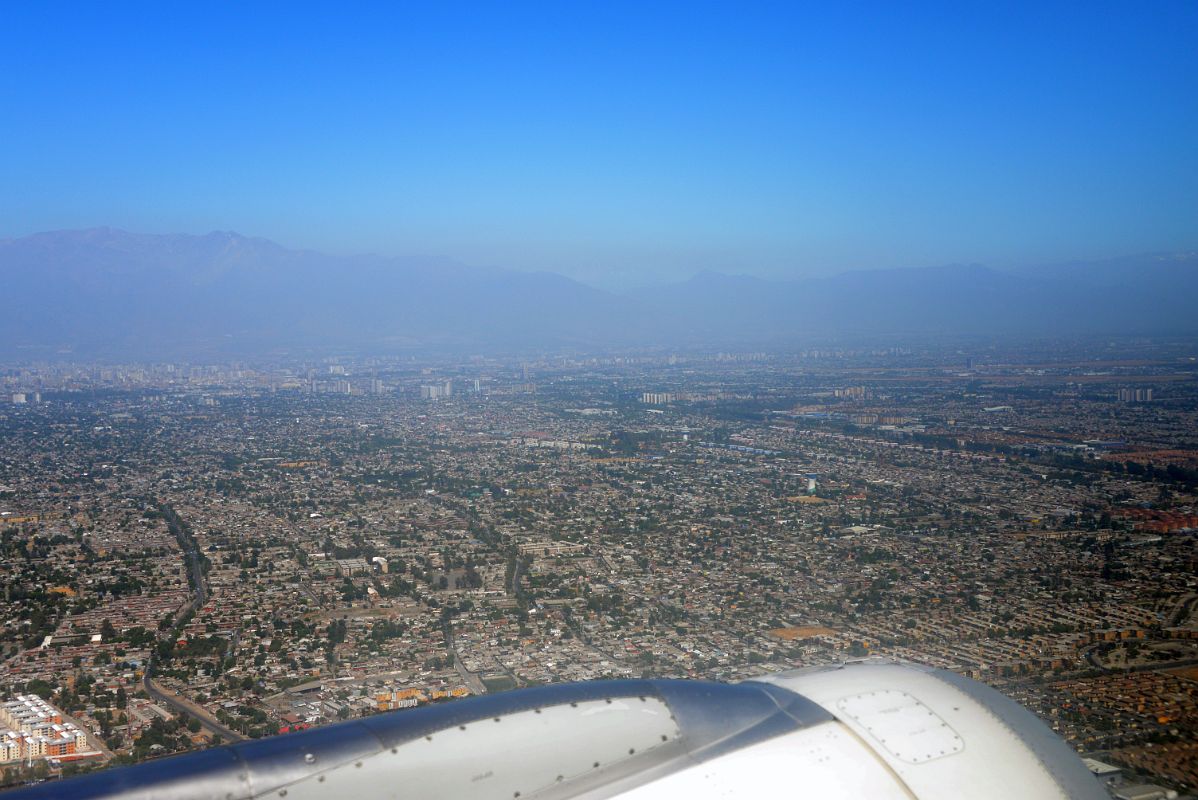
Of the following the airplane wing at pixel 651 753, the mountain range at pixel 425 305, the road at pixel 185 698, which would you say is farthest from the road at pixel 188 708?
the mountain range at pixel 425 305

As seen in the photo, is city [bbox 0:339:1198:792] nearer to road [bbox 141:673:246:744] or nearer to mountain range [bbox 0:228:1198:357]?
road [bbox 141:673:246:744]

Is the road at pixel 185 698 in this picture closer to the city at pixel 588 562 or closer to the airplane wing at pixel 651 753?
the city at pixel 588 562

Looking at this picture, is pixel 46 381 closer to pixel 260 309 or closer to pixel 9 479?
pixel 9 479

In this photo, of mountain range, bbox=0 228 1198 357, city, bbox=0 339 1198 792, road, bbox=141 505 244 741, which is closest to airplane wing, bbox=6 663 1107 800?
city, bbox=0 339 1198 792

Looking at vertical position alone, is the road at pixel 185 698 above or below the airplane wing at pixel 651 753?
below

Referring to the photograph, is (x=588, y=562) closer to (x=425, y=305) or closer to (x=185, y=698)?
(x=185, y=698)

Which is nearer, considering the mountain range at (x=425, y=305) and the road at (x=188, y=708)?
the road at (x=188, y=708)
